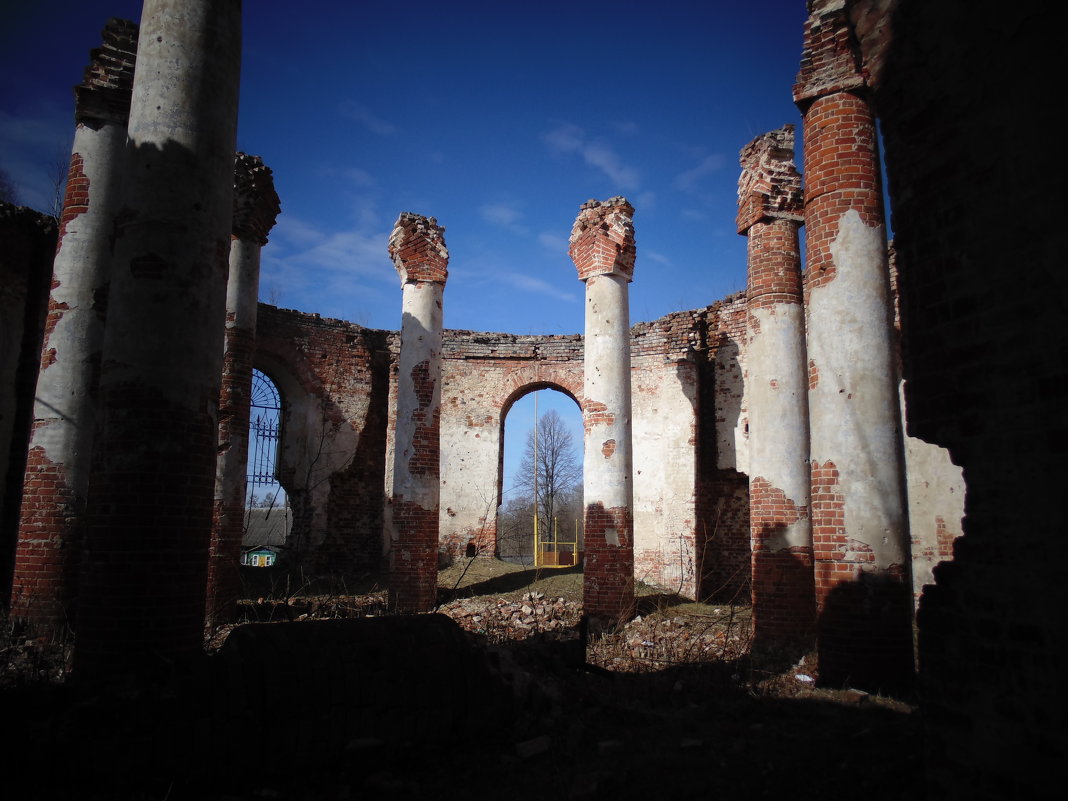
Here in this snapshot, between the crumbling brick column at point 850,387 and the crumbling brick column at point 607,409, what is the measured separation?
4687 millimetres

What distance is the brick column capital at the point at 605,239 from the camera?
451 inches

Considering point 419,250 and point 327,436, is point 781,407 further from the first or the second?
point 327,436

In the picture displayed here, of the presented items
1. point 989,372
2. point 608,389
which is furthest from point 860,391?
point 608,389

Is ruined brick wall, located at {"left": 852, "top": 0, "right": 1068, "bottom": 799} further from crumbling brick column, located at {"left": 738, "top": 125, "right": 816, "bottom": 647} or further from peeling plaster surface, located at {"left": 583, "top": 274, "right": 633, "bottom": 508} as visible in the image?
peeling plaster surface, located at {"left": 583, "top": 274, "right": 633, "bottom": 508}

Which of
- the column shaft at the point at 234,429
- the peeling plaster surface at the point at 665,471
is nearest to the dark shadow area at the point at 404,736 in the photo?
→ the column shaft at the point at 234,429

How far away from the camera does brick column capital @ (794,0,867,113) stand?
645cm

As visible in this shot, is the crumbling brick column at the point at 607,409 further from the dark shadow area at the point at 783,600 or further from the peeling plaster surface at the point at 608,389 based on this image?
the dark shadow area at the point at 783,600

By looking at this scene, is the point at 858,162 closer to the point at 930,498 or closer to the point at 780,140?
the point at 780,140

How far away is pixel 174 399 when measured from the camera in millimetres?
4672

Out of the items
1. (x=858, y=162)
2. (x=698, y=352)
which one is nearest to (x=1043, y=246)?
(x=858, y=162)

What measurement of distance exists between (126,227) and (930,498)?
31.2 ft

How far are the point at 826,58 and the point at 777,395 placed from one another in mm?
4062

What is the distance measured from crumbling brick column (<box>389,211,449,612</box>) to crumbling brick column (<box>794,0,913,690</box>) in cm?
718

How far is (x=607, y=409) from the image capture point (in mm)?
11195
